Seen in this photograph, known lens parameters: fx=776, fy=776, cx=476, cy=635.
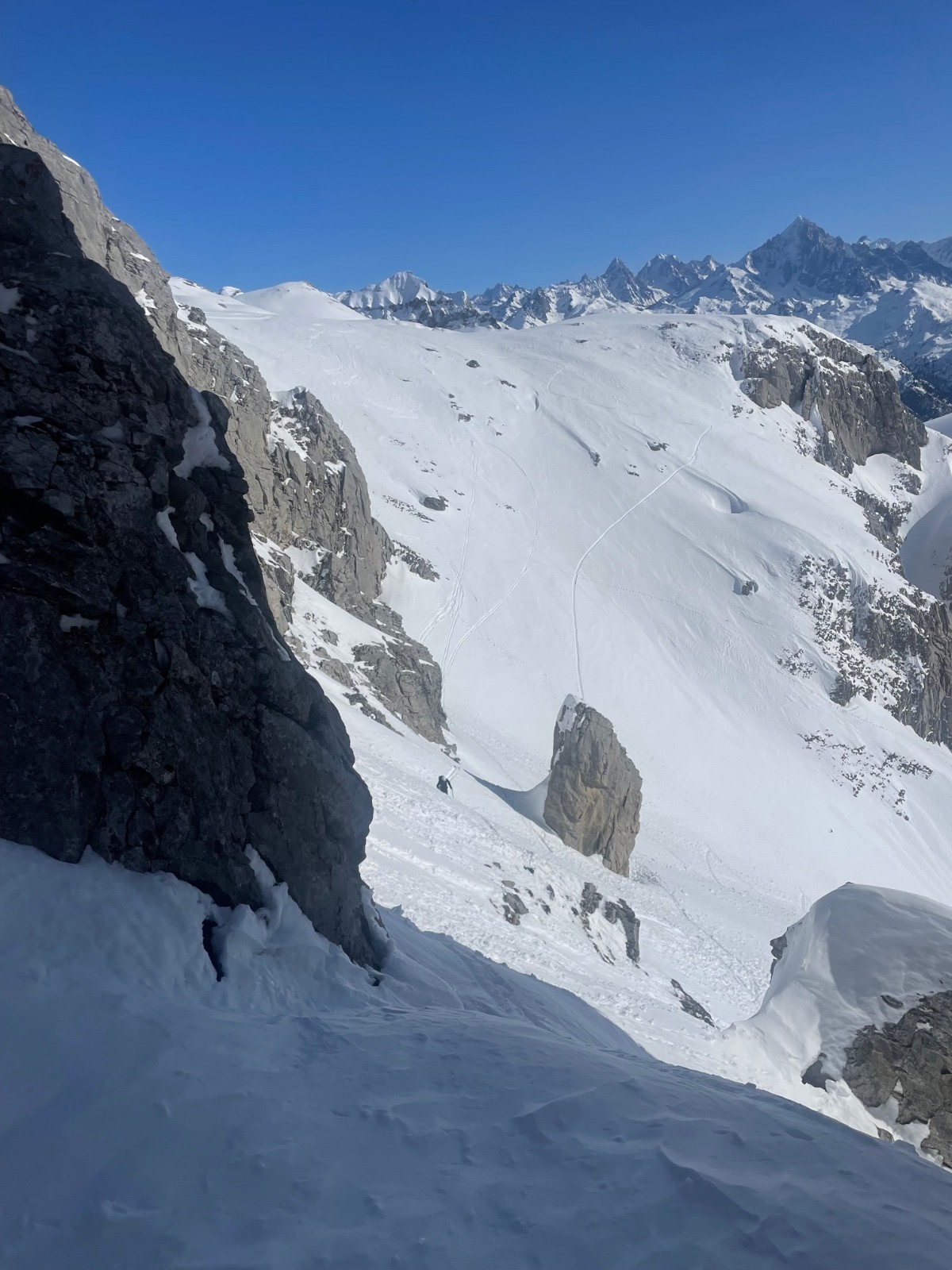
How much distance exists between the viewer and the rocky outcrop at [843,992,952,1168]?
38.8 feet

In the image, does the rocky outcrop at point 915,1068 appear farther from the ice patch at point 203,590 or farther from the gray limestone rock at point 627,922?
the ice patch at point 203,590

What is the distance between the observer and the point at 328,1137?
5.03 metres

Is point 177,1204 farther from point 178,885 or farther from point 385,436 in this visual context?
point 385,436

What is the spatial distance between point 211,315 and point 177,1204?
9917 cm

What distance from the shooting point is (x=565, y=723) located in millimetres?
31297

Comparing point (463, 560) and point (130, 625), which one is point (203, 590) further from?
point (463, 560)

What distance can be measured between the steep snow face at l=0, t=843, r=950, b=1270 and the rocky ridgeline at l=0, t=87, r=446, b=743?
22.0 metres

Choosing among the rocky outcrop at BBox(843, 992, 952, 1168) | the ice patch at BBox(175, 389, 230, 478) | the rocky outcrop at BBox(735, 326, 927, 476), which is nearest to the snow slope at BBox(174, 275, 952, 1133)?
the rocky outcrop at BBox(843, 992, 952, 1168)

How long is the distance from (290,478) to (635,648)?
26111mm

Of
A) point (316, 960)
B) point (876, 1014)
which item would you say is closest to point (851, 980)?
point (876, 1014)

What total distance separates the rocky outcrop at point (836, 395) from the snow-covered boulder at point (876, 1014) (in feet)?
239

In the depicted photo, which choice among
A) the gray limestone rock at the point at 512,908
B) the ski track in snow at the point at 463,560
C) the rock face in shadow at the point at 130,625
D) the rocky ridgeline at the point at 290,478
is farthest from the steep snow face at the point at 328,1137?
the ski track in snow at the point at 463,560

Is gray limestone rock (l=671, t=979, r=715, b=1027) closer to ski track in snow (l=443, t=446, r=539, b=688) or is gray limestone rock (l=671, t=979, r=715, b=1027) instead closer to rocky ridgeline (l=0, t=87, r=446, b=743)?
rocky ridgeline (l=0, t=87, r=446, b=743)

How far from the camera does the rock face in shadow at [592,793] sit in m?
29.0
